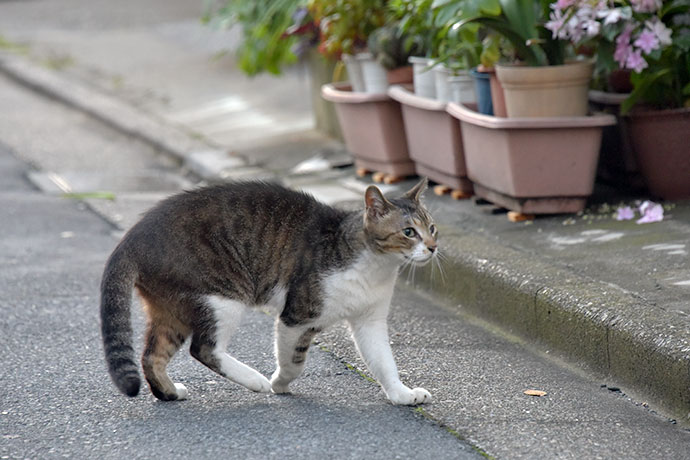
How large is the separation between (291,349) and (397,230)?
1.76ft

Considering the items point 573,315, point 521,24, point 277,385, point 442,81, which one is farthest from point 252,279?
point 442,81

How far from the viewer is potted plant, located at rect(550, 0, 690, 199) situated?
4762 millimetres

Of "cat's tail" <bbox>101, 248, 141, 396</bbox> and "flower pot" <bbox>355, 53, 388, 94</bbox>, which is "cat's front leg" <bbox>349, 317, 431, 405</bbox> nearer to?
"cat's tail" <bbox>101, 248, 141, 396</bbox>

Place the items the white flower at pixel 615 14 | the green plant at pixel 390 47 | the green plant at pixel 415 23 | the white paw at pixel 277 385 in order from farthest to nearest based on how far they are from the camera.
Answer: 1. the green plant at pixel 390 47
2. the green plant at pixel 415 23
3. the white flower at pixel 615 14
4. the white paw at pixel 277 385

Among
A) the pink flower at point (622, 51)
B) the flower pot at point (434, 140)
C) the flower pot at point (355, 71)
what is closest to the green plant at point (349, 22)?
the flower pot at point (355, 71)

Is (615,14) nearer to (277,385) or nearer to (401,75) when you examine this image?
(401,75)

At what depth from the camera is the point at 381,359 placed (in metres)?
3.60

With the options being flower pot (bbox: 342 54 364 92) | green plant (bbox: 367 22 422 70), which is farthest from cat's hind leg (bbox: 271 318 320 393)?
flower pot (bbox: 342 54 364 92)

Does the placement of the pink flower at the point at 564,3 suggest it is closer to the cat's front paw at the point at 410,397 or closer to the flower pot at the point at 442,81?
the flower pot at the point at 442,81

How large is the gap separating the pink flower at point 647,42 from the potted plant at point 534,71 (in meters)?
0.32

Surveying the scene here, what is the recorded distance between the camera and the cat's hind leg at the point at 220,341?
3.52 metres

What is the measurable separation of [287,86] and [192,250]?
661cm

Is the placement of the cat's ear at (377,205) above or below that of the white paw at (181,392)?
above

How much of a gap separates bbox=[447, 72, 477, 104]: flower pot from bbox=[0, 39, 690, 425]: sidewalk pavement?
1.77ft
